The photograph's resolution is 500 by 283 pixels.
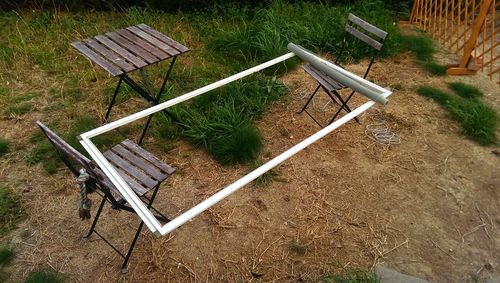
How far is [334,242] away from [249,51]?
2992mm

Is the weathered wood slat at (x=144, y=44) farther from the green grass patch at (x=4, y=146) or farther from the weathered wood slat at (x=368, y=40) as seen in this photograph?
the weathered wood slat at (x=368, y=40)

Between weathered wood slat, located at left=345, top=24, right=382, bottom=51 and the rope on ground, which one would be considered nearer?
weathered wood slat, located at left=345, top=24, right=382, bottom=51

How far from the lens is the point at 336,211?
3.52 meters

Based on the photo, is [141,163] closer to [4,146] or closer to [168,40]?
[168,40]

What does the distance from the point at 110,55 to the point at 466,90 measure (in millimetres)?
4164

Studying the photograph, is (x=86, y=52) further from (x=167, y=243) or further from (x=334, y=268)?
(x=334, y=268)

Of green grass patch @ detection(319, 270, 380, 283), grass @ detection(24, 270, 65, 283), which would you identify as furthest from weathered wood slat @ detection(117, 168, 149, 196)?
green grass patch @ detection(319, 270, 380, 283)

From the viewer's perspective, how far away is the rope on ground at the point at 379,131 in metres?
4.29

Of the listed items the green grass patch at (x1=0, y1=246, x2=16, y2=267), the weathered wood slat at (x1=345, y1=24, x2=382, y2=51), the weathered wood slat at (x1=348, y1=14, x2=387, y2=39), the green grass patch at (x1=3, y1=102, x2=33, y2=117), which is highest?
the weathered wood slat at (x1=348, y1=14, x2=387, y2=39)

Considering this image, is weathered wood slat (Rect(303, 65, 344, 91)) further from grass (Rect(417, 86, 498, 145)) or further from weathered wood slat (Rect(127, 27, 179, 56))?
grass (Rect(417, 86, 498, 145))

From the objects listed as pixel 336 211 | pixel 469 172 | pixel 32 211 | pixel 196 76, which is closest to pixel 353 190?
pixel 336 211

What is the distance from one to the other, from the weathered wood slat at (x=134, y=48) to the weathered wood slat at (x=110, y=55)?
0.14 m

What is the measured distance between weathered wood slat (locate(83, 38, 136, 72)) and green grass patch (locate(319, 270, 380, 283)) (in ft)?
7.34

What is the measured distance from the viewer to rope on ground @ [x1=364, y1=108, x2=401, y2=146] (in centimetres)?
429
